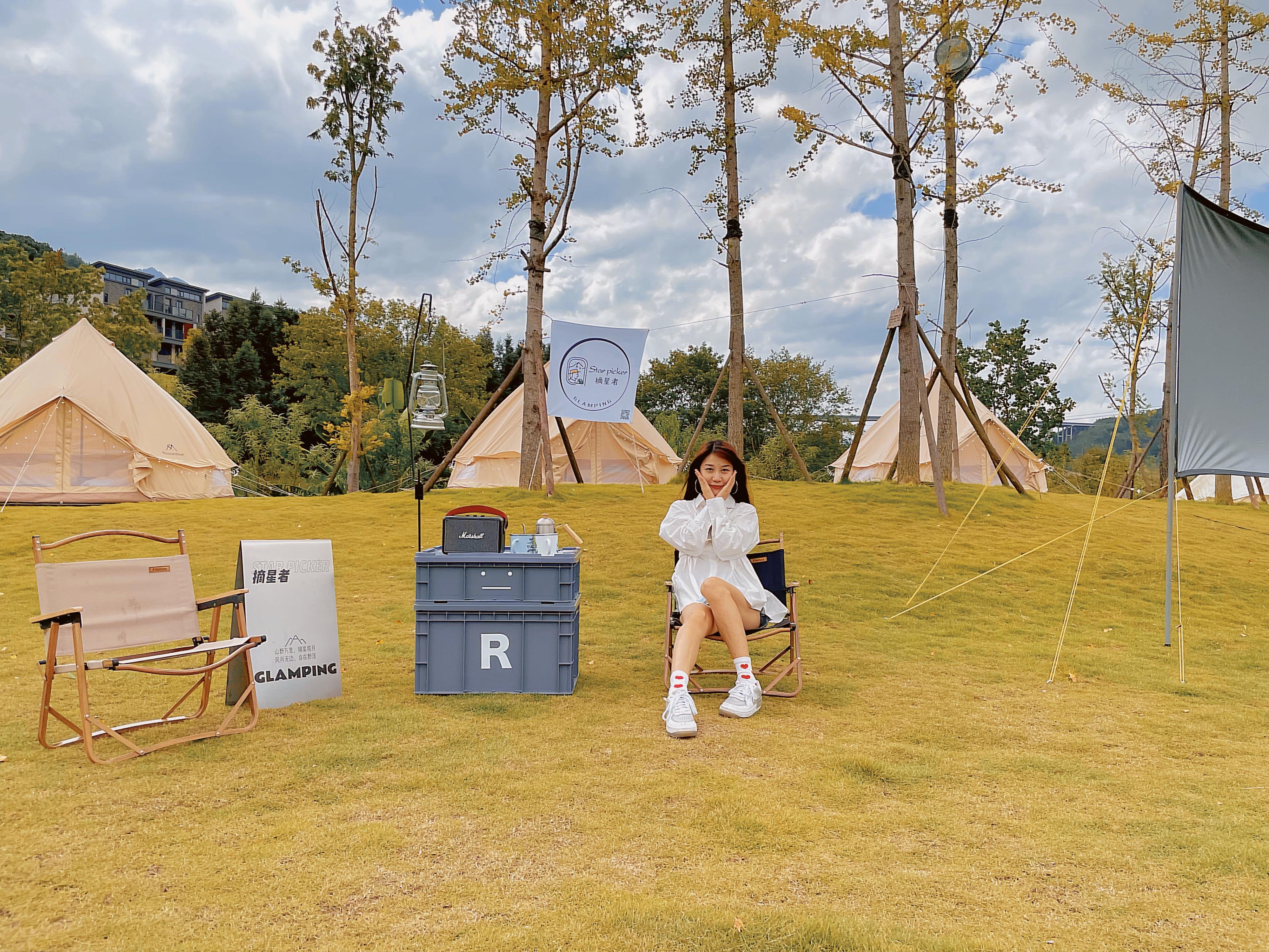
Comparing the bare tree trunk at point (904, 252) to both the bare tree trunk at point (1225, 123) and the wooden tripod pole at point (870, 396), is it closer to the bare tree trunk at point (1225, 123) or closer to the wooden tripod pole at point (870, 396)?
the wooden tripod pole at point (870, 396)

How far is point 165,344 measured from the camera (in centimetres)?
4916

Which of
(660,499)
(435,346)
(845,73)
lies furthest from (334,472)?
(435,346)

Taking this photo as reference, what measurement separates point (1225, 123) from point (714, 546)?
467 inches

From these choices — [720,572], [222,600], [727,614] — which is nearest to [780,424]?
[720,572]

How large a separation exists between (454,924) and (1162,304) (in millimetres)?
16076

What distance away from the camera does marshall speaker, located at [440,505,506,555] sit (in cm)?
367

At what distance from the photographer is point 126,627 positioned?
9.96 feet

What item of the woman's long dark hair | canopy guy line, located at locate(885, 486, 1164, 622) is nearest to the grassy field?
canopy guy line, located at locate(885, 486, 1164, 622)

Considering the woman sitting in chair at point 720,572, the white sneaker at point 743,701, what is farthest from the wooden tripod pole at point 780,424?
the white sneaker at point 743,701

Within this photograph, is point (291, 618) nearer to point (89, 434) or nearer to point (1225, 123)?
point (89, 434)

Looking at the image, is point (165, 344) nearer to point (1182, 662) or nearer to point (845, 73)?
point (845, 73)

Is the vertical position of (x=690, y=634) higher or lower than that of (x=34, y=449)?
lower

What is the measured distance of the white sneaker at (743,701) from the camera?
3410mm

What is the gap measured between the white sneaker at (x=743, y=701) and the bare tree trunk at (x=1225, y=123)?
34.8ft
